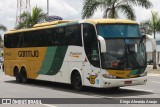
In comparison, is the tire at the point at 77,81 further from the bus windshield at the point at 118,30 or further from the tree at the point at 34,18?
the tree at the point at 34,18

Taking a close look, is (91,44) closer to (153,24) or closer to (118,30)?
(118,30)

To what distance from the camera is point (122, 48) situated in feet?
54.7

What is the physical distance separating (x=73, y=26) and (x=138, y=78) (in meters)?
3.85

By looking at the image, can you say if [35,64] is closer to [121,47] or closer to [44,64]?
[44,64]

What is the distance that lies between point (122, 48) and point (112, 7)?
20523mm

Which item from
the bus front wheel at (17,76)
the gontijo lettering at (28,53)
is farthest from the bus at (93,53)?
the bus front wheel at (17,76)

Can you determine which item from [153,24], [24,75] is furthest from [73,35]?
[153,24]

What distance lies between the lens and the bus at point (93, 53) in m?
16.4

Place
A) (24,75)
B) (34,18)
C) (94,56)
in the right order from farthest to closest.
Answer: (34,18) → (24,75) → (94,56)

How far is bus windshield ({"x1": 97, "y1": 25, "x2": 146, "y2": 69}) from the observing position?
53.8ft

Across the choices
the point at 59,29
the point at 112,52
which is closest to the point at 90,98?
the point at 112,52

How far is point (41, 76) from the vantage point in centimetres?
2202

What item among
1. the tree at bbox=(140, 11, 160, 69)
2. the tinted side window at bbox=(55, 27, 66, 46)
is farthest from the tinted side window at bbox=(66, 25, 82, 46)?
the tree at bbox=(140, 11, 160, 69)

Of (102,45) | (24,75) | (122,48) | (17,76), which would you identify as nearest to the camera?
(102,45)
